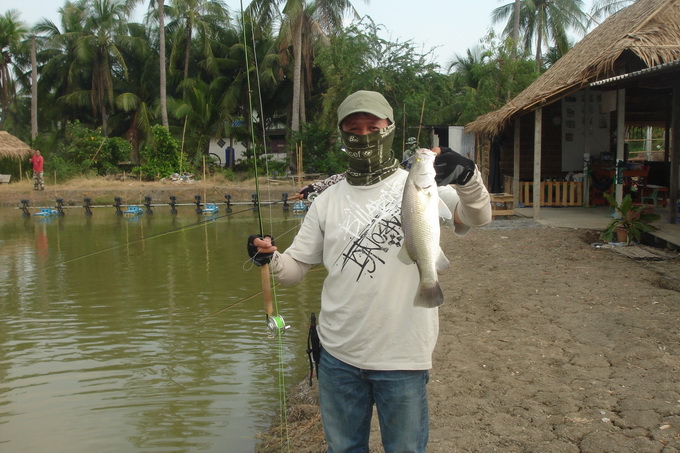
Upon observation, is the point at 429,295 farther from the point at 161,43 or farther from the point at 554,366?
the point at 161,43

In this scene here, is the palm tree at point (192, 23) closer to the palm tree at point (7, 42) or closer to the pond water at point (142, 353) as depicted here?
the palm tree at point (7, 42)

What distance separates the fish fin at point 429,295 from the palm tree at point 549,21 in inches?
1372

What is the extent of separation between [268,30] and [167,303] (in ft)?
86.1

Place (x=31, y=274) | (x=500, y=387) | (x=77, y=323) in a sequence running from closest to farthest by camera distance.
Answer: (x=500, y=387) → (x=77, y=323) → (x=31, y=274)

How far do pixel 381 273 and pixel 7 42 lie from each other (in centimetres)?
4182

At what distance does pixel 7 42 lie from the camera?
124ft

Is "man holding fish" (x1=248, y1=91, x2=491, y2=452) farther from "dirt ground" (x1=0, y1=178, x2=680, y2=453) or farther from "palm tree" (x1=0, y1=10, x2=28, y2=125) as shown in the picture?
"palm tree" (x1=0, y1=10, x2=28, y2=125)

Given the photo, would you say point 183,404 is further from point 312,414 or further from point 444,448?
point 444,448

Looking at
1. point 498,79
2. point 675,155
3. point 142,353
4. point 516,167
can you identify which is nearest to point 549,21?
point 498,79

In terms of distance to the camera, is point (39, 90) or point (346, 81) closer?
point (346, 81)

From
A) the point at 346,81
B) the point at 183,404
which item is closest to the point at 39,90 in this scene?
the point at 346,81

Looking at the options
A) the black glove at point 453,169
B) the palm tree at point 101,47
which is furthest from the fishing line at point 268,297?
the palm tree at point 101,47

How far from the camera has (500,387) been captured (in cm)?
444

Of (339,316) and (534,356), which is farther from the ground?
(339,316)
